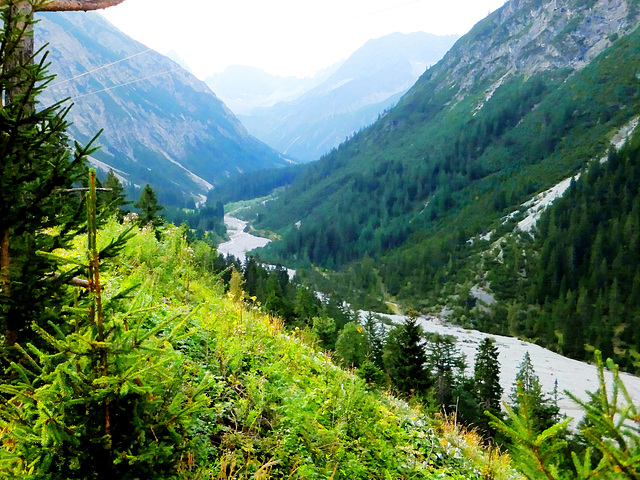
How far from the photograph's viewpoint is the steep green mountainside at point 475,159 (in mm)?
107250

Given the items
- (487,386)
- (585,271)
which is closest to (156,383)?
(487,386)

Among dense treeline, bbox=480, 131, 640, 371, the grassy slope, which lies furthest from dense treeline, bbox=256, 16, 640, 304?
the grassy slope

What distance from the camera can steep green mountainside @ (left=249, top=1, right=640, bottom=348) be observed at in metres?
107

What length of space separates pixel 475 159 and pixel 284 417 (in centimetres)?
15511

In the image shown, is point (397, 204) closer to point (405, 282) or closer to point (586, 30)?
point (405, 282)

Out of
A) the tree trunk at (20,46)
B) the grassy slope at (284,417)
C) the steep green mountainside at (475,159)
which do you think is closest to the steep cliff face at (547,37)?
the steep green mountainside at (475,159)

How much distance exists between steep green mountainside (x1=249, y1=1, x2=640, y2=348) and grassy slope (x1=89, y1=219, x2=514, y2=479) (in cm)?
8273

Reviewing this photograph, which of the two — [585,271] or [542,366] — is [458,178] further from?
[542,366]

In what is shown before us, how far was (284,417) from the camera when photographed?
4105 mm

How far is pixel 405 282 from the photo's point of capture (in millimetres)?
96750

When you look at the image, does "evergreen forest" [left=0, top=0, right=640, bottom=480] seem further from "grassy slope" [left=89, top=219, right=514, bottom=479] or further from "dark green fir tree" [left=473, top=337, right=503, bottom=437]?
"dark green fir tree" [left=473, top=337, right=503, bottom=437]

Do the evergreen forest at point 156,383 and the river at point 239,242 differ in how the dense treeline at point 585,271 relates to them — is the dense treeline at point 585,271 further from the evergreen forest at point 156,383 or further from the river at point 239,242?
the river at point 239,242

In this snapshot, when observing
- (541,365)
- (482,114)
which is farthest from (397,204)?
(541,365)

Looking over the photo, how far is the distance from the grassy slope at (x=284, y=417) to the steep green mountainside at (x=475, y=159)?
82.7m
